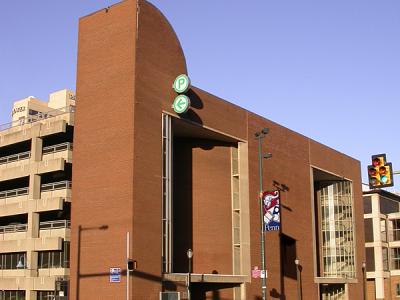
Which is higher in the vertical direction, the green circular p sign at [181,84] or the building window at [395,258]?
the green circular p sign at [181,84]

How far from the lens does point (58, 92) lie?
13412 cm

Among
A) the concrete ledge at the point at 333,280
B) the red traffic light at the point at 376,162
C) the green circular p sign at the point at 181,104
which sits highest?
the green circular p sign at the point at 181,104

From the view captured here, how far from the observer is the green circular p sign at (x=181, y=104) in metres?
39.8

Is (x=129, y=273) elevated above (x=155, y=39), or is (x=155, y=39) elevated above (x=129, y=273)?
(x=155, y=39)

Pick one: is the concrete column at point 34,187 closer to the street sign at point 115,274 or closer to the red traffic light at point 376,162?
the street sign at point 115,274

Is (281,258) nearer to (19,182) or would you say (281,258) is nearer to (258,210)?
(258,210)

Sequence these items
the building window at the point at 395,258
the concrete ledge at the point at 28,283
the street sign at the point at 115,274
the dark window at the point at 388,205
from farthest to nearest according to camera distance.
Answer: the dark window at the point at 388,205, the building window at the point at 395,258, the concrete ledge at the point at 28,283, the street sign at the point at 115,274

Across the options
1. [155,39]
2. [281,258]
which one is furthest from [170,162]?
[281,258]

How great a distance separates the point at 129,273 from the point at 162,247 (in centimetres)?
368

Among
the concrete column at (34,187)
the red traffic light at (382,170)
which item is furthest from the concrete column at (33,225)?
the red traffic light at (382,170)

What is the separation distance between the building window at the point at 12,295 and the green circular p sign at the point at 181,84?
22255 millimetres

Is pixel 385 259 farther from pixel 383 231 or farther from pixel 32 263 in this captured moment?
pixel 32 263

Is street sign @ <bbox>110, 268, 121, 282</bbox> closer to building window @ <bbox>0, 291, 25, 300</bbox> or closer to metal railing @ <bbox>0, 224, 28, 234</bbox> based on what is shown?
building window @ <bbox>0, 291, 25, 300</bbox>

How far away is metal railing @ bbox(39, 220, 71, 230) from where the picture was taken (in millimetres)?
46500
